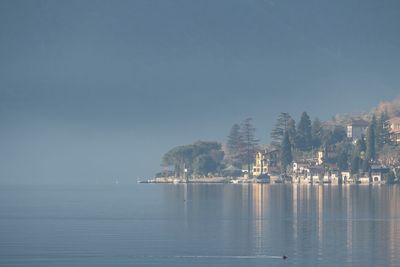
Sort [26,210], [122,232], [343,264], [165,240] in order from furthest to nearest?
1. [26,210]
2. [122,232]
3. [165,240]
4. [343,264]

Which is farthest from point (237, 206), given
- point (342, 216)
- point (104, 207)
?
point (342, 216)

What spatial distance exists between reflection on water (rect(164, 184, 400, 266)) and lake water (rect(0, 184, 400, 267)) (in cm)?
6

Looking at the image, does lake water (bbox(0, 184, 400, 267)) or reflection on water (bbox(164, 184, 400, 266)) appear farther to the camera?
reflection on water (bbox(164, 184, 400, 266))

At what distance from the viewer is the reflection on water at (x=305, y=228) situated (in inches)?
2783

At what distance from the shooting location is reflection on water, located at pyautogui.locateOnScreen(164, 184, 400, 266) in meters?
70.7

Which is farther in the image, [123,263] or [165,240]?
[165,240]

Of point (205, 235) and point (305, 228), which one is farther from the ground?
point (305, 228)

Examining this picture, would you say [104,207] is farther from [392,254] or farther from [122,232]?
[392,254]

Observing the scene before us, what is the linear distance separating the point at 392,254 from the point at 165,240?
1643cm

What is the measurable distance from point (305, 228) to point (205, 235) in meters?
9.39

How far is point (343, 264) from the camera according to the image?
65375 millimetres

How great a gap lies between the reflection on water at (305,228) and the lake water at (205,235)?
6 centimetres

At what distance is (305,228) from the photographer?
292 feet

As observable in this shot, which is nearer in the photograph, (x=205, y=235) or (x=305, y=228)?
(x=205, y=235)
